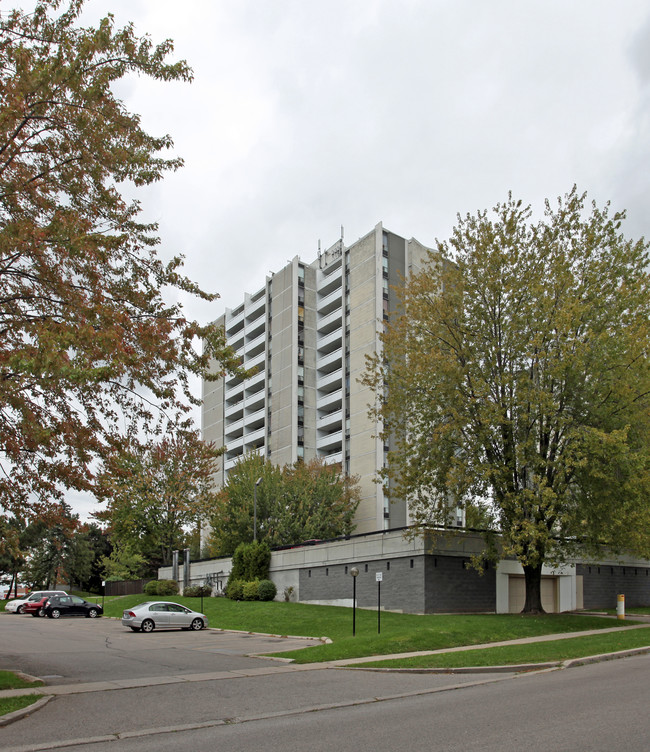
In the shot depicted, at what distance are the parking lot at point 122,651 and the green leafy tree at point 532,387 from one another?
30.6 feet

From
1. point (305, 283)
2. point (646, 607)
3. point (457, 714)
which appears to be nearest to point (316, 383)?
point (305, 283)

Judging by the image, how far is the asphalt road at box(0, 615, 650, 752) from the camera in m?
8.68

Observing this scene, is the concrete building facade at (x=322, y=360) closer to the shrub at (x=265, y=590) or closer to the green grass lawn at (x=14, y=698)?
the shrub at (x=265, y=590)

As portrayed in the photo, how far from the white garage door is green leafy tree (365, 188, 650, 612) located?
487cm

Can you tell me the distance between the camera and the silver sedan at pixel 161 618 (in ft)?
110

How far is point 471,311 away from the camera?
30266mm

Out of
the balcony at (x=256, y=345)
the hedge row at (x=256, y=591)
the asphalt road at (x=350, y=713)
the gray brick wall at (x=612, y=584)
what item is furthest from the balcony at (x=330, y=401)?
the asphalt road at (x=350, y=713)

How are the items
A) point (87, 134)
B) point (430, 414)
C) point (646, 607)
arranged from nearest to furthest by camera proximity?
point (87, 134) < point (430, 414) < point (646, 607)

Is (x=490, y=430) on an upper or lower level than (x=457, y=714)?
upper

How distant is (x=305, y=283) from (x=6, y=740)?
7988cm

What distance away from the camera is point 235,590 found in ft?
143

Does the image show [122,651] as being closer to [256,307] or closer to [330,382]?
[330,382]

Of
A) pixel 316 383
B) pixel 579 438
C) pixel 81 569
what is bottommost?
pixel 81 569

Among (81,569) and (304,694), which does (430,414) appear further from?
(81,569)
